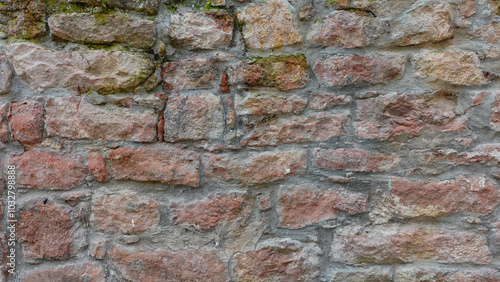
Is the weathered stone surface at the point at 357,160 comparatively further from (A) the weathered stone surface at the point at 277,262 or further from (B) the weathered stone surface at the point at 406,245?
(A) the weathered stone surface at the point at 277,262

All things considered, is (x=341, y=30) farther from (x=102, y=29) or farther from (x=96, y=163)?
(x=96, y=163)

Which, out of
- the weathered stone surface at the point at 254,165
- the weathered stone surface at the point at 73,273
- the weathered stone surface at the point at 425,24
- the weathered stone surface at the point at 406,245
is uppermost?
the weathered stone surface at the point at 425,24

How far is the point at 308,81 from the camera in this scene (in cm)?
139

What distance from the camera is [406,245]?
138cm

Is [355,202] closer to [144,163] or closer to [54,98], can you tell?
[144,163]

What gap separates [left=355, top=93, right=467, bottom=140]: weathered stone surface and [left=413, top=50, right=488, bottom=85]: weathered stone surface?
3.3 inches

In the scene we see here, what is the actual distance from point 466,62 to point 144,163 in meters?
1.37

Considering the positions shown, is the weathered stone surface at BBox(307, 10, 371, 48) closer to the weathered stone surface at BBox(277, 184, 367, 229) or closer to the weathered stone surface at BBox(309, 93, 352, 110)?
the weathered stone surface at BBox(309, 93, 352, 110)

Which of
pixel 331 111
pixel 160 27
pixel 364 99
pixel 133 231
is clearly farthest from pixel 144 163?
pixel 364 99

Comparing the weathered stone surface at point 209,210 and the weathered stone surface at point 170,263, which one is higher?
the weathered stone surface at point 209,210

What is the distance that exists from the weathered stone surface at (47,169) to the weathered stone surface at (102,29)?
1.60ft

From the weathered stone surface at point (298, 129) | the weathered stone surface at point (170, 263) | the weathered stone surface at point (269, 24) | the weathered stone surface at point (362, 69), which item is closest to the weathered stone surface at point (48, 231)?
the weathered stone surface at point (170, 263)

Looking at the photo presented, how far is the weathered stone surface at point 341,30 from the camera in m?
1.36

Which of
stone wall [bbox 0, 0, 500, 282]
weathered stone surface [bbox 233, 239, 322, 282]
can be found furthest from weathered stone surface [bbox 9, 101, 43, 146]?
weathered stone surface [bbox 233, 239, 322, 282]
